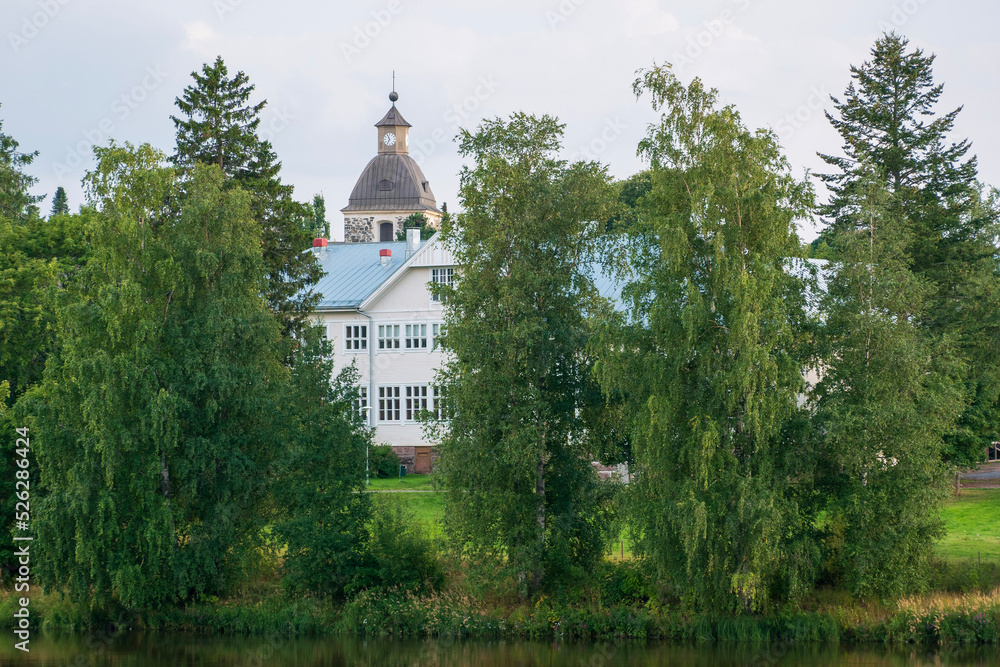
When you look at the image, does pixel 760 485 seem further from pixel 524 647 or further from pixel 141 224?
pixel 141 224

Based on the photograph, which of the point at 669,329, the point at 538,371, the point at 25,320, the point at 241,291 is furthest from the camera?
the point at 25,320

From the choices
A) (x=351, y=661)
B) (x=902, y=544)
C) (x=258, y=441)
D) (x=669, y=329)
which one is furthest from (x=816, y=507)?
(x=258, y=441)

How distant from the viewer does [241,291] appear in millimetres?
31125

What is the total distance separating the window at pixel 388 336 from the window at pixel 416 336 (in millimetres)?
493

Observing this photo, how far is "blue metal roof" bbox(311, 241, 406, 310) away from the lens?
52.8m

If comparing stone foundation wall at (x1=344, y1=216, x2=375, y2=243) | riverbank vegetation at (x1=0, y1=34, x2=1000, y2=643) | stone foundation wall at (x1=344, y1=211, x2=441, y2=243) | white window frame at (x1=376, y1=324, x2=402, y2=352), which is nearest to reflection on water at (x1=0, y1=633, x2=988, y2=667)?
riverbank vegetation at (x1=0, y1=34, x2=1000, y2=643)

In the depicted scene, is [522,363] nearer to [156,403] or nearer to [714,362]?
[714,362]

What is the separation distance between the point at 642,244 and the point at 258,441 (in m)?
11.7

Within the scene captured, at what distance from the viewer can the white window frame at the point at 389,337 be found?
5131 cm

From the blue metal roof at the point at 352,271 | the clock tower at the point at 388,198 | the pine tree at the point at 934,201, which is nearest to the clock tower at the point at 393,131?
the clock tower at the point at 388,198

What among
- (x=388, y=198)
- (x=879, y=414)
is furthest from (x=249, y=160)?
(x=388, y=198)

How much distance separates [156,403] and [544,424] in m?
9.63

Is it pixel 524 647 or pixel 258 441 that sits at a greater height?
pixel 258 441

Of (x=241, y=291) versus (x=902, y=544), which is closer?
(x=902, y=544)
